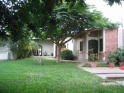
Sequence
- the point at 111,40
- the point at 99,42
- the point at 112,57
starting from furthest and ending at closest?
the point at 99,42
the point at 111,40
the point at 112,57

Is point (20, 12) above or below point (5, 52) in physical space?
above

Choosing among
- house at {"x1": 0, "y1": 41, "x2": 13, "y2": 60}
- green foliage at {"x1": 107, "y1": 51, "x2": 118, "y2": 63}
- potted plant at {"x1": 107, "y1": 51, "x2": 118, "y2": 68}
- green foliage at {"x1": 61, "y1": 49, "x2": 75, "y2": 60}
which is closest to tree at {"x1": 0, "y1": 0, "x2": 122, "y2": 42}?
potted plant at {"x1": 107, "y1": 51, "x2": 118, "y2": 68}

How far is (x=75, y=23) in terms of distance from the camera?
1761cm

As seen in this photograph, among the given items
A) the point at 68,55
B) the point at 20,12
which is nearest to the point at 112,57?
the point at 68,55

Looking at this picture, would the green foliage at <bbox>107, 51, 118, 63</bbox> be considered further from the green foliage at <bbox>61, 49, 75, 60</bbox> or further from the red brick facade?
the green foliage at <bbox>61, 49, 75, 60</bbox>

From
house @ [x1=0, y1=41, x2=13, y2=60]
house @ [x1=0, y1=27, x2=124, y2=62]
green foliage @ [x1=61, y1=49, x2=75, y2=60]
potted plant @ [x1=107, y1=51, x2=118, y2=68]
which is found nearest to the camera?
potted plant @ [x1=107, y1=51, x2=118, y2=68]

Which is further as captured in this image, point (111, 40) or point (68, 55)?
point (68, 55)

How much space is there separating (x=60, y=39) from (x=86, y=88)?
1348 cm

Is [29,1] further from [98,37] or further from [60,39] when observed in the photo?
[98,37]

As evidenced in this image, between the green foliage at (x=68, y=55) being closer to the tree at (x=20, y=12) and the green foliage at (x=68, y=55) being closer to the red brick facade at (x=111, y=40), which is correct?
the red brick facade at (x=111, y=40)

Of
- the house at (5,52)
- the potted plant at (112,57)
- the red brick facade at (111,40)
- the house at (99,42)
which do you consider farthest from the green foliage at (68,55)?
the potted plant at (112,57)

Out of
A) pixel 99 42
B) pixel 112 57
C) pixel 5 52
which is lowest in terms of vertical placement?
pixel 112 57

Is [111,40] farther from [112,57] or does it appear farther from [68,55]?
[68,55]

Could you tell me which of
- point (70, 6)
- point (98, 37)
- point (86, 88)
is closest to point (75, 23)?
point (98, 37)
